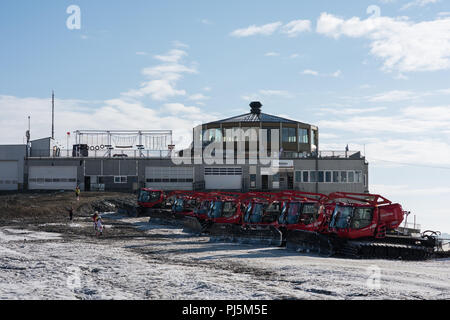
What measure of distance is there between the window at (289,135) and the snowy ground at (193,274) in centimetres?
4221

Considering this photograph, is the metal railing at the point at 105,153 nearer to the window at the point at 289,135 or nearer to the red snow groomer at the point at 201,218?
the window at the point at 289,135

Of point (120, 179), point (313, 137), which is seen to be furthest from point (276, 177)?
point (120, 179)

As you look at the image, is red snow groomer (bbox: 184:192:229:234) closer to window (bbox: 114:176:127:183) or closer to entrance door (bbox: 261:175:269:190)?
entrance door (bbox: 261:175:269:190)

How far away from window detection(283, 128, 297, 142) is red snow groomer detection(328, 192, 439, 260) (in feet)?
140

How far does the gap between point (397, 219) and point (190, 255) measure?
28.3ft

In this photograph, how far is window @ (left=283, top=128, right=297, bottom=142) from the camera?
6425cm

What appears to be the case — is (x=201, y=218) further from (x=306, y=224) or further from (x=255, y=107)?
(x=255, y=107)

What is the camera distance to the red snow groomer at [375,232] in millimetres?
20266

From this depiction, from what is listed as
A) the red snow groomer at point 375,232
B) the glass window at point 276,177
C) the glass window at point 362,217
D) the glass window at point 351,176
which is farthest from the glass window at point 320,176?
the glass window at point 362,217

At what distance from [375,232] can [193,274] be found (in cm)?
958

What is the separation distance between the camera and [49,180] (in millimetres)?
57812
